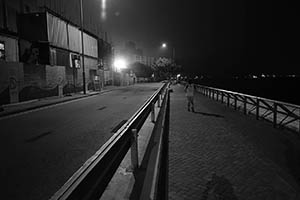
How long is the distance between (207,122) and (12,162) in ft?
23.1

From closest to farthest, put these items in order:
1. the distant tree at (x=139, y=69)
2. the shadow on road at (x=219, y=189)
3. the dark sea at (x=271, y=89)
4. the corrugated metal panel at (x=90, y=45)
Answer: the shadow on road at (x=219, y=189) → the corrugated metal panel at (x=90, y=45) → the dark sea at (x=271, y=89) → the distant tree at (x=139, y=69)

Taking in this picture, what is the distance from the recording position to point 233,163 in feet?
15.3

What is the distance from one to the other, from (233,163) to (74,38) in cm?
3221

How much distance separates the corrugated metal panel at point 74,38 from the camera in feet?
101

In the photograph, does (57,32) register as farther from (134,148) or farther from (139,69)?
(139,69)

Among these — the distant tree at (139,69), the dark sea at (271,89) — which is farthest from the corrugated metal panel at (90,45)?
the distant tree at (139,69)

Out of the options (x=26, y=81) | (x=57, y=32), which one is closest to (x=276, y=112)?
(x=26, y=81)

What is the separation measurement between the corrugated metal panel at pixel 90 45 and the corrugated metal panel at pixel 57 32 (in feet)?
21.5

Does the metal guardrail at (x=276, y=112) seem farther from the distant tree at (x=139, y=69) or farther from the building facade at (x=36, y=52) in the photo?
the distant tree at (x=139, y=69)

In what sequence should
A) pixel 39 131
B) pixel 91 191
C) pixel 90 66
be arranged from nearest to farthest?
1. pixel 91 191
2. pixel 39 131
3. pixel 90 66

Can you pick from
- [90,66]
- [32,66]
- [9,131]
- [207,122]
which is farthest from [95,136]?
[90,66]

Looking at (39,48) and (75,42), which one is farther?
(75,42)

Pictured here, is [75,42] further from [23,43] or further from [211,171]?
[211,171]

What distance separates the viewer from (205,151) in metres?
5.48
